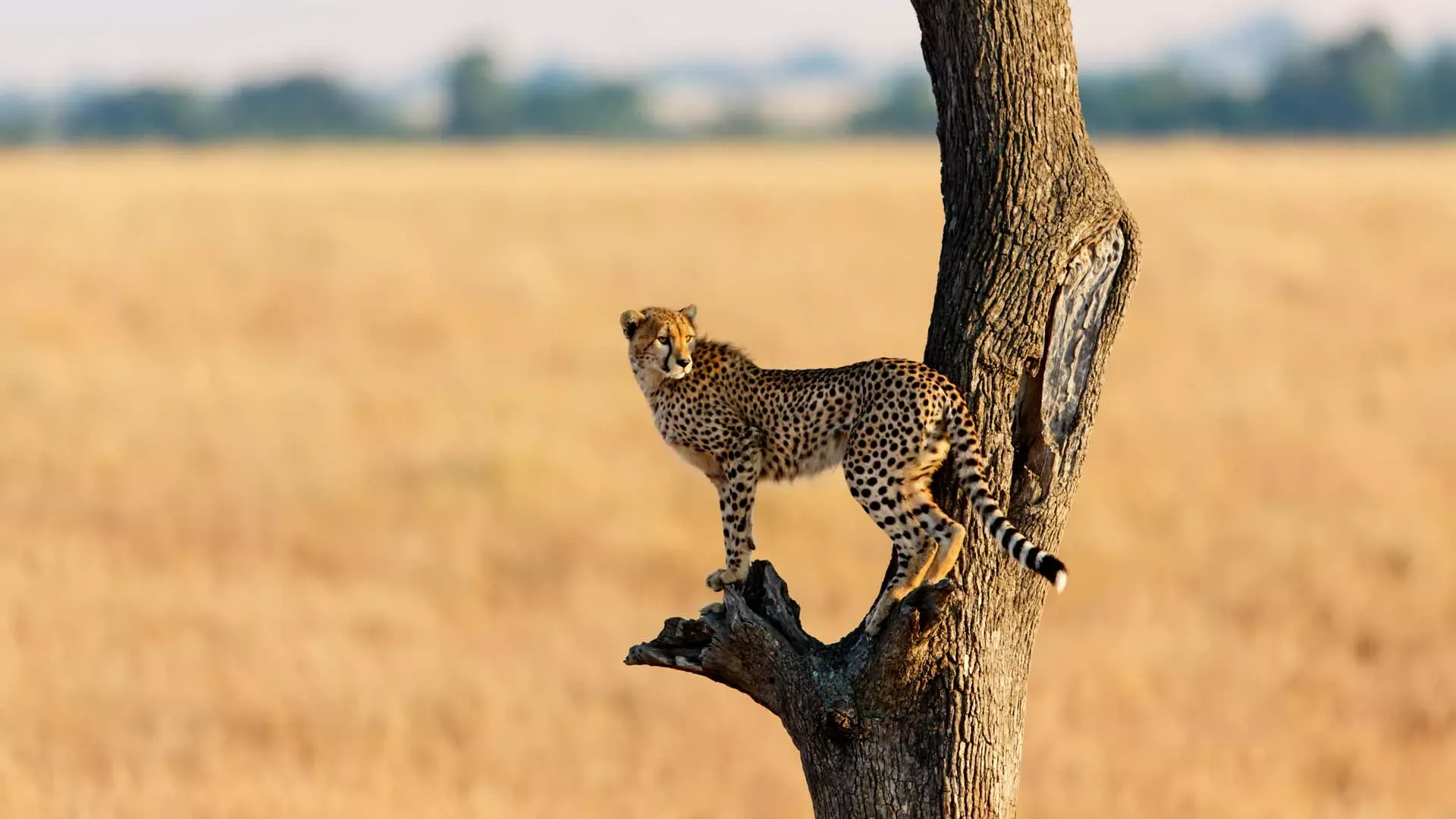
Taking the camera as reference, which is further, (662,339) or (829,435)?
(662,339)

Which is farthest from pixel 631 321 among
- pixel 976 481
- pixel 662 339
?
pixel 976 481

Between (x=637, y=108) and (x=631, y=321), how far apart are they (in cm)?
11040

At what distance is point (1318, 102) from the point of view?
86000 mm

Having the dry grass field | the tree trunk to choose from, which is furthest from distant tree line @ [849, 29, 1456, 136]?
the tree trunk

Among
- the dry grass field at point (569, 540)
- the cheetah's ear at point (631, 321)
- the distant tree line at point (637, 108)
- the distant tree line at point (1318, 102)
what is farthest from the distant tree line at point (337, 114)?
the cheetah's ear at point (631, 321)

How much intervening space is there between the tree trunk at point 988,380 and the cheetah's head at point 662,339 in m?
0.57

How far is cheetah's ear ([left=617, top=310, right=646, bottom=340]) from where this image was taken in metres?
4.30

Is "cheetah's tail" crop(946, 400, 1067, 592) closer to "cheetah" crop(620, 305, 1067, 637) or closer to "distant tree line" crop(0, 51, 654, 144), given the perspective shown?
"cheetah" crop(620, 305, 1067, 637)

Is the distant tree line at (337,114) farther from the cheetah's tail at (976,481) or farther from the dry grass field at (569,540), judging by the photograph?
the cheetah's tail at (976,481)

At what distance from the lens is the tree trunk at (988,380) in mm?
4023

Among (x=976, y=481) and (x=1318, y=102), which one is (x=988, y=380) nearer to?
(x=976, y=481)

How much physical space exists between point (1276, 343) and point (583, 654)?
12.3 meters

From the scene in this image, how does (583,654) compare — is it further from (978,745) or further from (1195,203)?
(1195,203)

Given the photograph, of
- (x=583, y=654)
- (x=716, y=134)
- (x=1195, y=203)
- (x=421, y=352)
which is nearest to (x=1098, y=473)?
(x=583, y=654)
